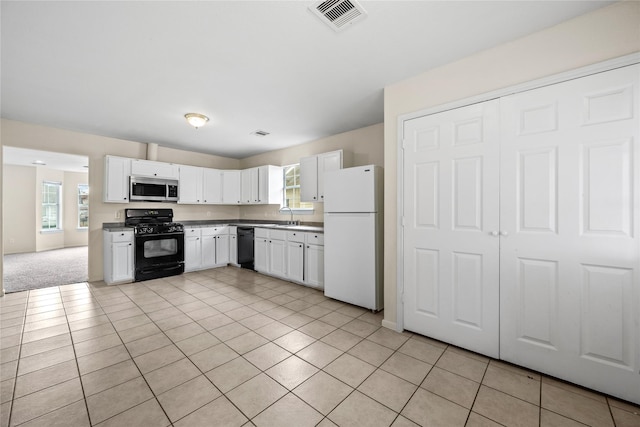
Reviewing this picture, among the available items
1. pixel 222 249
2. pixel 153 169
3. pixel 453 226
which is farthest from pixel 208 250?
pixel 453 226

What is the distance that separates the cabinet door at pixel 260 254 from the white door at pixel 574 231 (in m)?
3.82

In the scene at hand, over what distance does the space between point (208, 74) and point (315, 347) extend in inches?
113

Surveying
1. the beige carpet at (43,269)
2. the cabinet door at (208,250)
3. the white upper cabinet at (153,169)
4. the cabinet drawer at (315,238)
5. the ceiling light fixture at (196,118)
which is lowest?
the beige carpet at (43,269)

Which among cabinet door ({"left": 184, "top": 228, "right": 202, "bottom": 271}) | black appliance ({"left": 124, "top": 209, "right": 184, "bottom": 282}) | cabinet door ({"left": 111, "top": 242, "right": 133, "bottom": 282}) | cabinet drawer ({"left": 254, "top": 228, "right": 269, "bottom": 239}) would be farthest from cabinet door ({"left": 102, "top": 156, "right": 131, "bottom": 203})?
cabinet drawer ({"left": 254, "top": 228, "right": 269, "bottom": 239})

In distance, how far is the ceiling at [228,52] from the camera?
1.77 meters

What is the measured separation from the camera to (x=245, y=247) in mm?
5438

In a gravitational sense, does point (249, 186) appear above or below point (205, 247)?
above

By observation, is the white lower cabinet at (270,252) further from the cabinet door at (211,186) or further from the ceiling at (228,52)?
the ceiling at (228,52)

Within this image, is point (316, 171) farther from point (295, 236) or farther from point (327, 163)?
point (295, 236)

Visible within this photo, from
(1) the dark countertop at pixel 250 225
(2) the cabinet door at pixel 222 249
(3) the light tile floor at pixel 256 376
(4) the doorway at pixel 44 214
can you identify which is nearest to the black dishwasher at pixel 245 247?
(1) the dark countertop at pixel 250 225

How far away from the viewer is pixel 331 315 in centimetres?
311

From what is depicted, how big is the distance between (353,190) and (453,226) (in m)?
1.31

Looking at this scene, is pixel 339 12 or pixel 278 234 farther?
pixel 278 234

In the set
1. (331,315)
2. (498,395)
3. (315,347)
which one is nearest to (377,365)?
(315,347)
